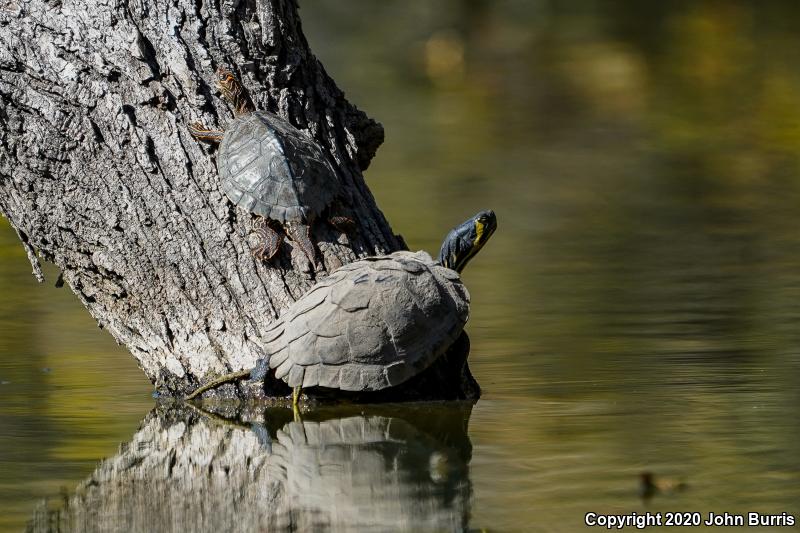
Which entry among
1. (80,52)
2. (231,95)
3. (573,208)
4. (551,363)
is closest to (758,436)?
(551,363)

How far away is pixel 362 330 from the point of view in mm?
4352

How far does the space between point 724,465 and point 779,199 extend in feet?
17.3

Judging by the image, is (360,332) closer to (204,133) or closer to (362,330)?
(362,330)

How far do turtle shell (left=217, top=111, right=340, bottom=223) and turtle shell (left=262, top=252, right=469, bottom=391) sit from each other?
0.30 meters

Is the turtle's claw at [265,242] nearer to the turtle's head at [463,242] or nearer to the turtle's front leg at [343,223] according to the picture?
the turtle's front leg at [343,223]

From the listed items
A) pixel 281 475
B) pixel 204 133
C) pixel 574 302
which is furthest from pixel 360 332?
pixel 574 302

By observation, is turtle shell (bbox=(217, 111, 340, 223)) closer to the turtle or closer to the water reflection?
the turtle

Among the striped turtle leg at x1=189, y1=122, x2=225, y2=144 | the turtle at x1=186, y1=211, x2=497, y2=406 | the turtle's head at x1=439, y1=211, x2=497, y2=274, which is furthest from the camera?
the turtle's head at x1=439, y1=211, x2=497, y2=274

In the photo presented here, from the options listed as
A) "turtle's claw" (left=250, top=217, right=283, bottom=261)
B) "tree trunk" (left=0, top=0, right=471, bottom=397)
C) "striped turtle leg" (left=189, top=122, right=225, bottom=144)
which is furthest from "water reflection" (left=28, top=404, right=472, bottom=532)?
"striped turtle leg" (left=189, top=122, right=225, bottom=144)

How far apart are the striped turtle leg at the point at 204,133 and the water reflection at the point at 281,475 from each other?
2.90ft

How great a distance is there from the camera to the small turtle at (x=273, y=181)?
457cm

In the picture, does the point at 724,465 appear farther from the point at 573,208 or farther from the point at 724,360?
the point at 573,208

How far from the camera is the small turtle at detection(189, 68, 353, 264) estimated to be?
457cm

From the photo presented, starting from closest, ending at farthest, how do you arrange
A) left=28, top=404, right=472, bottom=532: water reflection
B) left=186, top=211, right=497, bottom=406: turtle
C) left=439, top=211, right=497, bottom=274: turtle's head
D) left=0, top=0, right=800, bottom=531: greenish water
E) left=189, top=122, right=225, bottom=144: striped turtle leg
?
left=28, top=404, right=472, bottom=532: water reflection → left=0, top=0, right=800, bottom=531: greenish water → left=186, top=211, right=497, bottom=406: turtle → left=189, top=122, right=225, bottom=144: striped turtle leg → left=439, top=211, right=497, bottom=274: turtle's head
